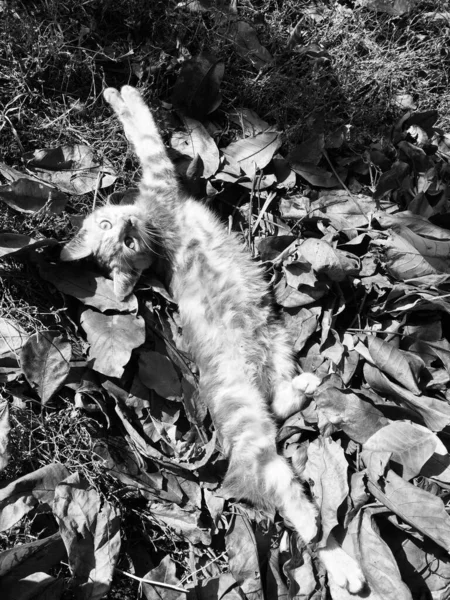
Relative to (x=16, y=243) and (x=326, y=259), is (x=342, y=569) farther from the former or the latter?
(x=16, y=243)

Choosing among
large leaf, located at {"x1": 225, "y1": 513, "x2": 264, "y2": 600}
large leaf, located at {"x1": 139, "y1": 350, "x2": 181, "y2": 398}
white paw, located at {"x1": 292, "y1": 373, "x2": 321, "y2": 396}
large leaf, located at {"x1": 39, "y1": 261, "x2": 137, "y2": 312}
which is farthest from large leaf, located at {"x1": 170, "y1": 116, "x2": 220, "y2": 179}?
large leaf, located at {"x1": 225, "y1": 513, "x2": 264, "y2": 600}

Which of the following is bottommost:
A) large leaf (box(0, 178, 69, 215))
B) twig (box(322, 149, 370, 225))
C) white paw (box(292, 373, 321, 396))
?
white paw (box(292, 373, 321, 396))

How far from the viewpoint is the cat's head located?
9.99 ft

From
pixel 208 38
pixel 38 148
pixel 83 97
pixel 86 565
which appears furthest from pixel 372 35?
pixel 86 565

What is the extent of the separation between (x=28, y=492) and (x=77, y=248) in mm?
1292

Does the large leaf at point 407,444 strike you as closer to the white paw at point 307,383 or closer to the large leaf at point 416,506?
the large leaf at point 416,506

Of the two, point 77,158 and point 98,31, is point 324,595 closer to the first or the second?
point 77,158

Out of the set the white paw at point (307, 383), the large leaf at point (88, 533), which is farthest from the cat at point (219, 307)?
the large leaf at point (88, 533)

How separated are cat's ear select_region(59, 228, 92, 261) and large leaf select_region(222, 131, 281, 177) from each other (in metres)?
0.98

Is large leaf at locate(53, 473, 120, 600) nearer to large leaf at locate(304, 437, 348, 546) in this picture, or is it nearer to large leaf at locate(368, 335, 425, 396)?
large leaf at locate(304, 437, 348, 546)

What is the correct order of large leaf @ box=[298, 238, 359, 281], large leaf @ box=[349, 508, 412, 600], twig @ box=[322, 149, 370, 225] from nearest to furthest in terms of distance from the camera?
large leaf @ box=[349, 508, 412, 600] → large leaf @ box=[298, 238, 359, 281] → twig @ box=[322, 149, 370, 225]

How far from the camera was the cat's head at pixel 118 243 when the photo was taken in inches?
120

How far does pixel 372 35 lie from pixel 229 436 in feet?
8.96

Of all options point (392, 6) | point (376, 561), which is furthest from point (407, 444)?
point (392, 6)
